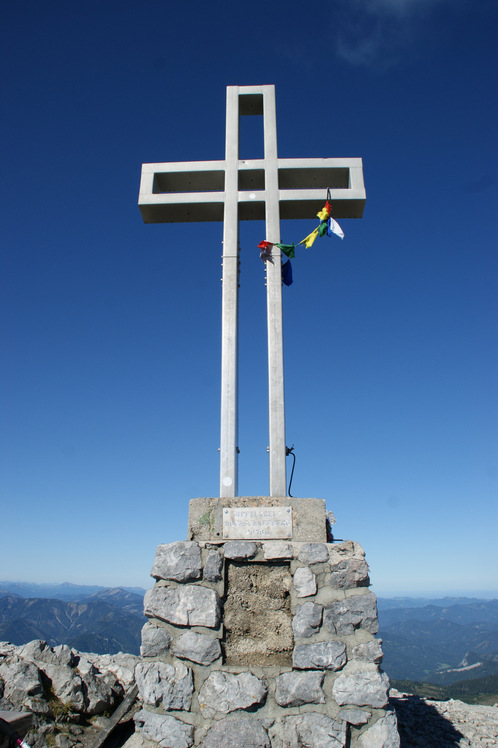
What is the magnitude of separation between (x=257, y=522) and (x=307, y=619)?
2.69 feet

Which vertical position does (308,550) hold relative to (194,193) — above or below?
below

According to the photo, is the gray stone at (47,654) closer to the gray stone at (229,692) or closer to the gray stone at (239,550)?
the gray stone at (229,692)

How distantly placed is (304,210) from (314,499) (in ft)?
11.7

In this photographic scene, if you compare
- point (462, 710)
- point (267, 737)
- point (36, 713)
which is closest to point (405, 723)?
point (462, 710)

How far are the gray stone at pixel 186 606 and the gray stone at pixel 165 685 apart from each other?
1.06ft

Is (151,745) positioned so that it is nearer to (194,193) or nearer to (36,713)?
(36,713)

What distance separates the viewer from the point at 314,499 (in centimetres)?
396

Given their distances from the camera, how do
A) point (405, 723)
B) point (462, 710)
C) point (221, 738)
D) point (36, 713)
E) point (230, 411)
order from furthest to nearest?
point (462, 710) → point (405, 723) → point (230, 411) → point (36, 713) → point (221, 738)

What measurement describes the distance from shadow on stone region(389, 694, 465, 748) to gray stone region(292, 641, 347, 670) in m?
1.61

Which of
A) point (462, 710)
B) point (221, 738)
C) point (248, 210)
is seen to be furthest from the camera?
point (462, 710)

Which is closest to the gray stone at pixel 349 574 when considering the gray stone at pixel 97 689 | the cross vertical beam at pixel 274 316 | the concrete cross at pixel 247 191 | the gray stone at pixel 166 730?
the cross vertical beam at pixel 274 316

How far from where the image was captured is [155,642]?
358 cm

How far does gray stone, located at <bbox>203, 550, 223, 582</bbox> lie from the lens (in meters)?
3.72

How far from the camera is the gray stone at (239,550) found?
3.79m
